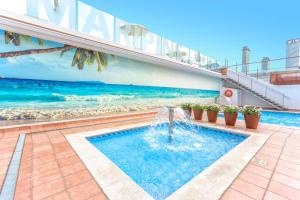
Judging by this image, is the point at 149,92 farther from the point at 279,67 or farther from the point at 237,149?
the point at 279,67

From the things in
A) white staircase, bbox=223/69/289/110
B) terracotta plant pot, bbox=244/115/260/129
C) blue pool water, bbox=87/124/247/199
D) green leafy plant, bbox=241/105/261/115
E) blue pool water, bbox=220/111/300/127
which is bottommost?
blue pool water, bbox=87/124/247/199

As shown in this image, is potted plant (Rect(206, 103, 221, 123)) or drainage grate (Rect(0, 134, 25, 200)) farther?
potted plant (Rect(206, 103, 221, 123))

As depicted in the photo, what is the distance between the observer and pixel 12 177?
1809 millimetres

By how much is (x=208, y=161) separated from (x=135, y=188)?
1.58m

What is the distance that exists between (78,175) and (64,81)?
4.01m

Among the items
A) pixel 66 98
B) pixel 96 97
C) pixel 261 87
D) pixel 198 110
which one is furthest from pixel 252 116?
pixel 261 87

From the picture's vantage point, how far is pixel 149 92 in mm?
8016

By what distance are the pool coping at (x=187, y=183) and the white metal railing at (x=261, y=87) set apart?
36.3ft

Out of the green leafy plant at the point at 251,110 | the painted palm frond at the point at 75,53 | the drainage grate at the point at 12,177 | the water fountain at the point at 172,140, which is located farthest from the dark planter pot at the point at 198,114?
the drainage grate at the point at 12,177

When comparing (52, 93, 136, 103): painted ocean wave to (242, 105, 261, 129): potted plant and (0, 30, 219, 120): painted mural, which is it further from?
(242, 105, 261, 129): potted plant

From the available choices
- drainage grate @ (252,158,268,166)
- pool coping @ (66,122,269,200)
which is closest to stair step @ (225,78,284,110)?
pool coping @ (66,122,269,200)

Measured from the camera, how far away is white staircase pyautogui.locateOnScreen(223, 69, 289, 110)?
1077 cm

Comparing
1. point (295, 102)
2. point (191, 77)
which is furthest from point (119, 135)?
point (295, 102)

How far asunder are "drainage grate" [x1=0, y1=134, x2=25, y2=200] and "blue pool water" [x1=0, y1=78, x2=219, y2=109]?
2.10 m
